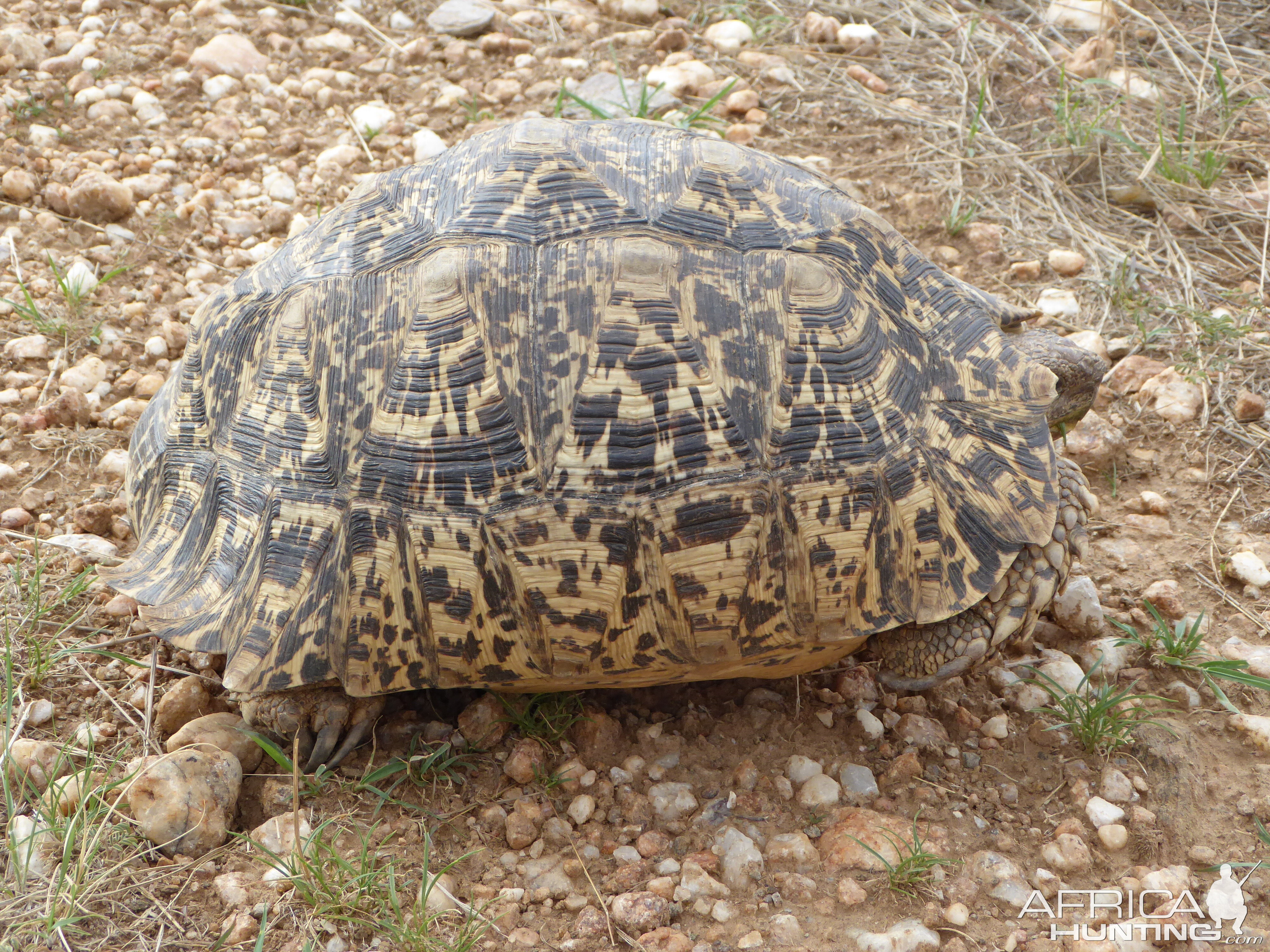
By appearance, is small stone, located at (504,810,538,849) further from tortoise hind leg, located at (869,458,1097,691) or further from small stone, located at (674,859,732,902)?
tortoise hind leg, located at (869,458,1097,691)

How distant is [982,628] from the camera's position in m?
3.01

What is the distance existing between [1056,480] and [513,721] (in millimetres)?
1713

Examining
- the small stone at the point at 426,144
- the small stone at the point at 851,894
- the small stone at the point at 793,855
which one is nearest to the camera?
the small stone at the point at 851,894

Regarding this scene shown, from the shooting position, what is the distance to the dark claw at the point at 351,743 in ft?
9.58

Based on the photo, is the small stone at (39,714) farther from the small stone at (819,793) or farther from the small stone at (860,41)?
the small stone at (860,41)

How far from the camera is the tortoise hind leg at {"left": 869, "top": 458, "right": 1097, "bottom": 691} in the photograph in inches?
118

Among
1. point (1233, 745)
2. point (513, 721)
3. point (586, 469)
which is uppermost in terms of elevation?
point (586, 469)

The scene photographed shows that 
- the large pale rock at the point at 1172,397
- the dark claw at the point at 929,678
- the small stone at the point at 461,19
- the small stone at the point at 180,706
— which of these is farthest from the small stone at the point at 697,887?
the small stone at the point at 461,19

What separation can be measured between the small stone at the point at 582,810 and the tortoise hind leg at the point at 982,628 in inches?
37.3

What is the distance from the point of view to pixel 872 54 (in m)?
5.93

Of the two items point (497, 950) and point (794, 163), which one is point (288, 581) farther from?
point (794, 163)

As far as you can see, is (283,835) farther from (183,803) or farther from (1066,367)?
(1066,367)

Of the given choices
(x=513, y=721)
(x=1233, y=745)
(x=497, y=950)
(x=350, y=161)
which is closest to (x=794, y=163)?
(x=513, y=721)

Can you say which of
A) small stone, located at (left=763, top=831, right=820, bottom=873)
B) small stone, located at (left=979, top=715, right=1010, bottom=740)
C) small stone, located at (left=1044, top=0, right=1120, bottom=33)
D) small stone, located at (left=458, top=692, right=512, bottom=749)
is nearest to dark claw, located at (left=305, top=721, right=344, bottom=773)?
small stone, located at (left=458, top=692, right=512, bottom=749)
